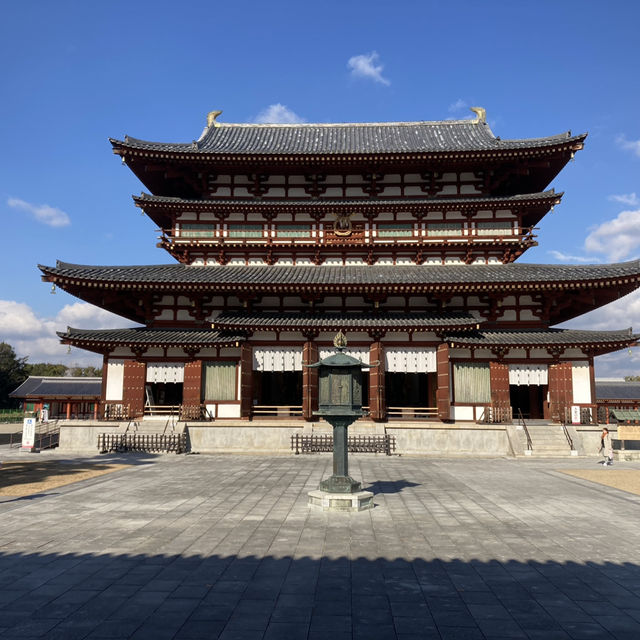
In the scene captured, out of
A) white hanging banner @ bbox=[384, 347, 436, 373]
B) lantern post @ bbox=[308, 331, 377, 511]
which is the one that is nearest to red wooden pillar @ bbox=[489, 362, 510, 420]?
white hanging banner @ bbox=[384, 347, 436, 373]

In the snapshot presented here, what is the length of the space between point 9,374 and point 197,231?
53244 mm

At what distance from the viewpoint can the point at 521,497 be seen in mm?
12648

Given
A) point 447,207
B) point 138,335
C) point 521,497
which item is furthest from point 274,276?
point 521,497

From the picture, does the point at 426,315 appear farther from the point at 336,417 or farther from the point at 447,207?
the point at 336,417

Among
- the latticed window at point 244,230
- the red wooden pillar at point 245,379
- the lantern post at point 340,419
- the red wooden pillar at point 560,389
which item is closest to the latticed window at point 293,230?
the latticed window at point 244,230

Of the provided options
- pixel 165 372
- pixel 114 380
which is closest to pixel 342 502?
pixel 165 372

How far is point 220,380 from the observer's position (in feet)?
75.8

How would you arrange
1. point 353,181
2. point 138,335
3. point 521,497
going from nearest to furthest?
1. point 521,497
2. point 138,335
3. point 353,181

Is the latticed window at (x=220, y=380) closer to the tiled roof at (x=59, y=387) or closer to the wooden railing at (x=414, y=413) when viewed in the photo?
the wooden railing at (x=414, y=413)

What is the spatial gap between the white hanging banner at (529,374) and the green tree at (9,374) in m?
64.3

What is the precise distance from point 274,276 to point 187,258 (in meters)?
5.63

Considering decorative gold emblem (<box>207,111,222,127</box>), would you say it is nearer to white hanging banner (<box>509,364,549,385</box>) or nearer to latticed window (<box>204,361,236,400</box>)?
latticed window (<box>204,361,236,400</box>)

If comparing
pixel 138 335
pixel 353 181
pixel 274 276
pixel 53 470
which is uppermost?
pixel 353 181

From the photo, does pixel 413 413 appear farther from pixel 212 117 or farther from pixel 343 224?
pixel 212 117
